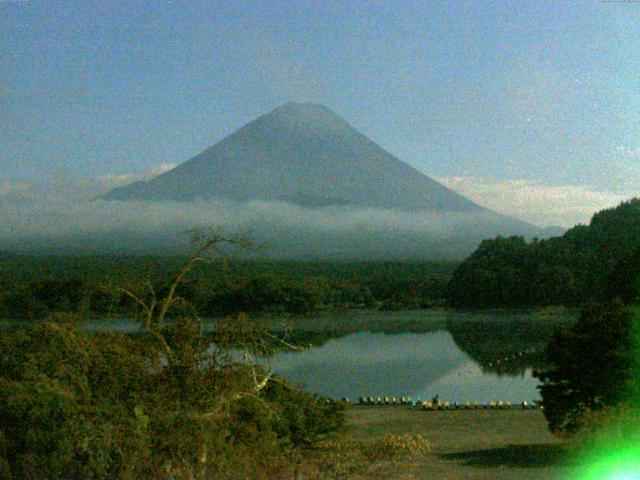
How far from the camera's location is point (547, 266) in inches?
1876

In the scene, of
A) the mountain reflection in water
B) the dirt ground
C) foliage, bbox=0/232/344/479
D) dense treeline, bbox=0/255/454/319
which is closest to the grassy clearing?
the dirt ground

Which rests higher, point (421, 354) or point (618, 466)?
point (618, 466)

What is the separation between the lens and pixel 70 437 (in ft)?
13.9

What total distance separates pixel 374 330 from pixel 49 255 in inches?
739

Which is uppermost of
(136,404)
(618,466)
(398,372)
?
(136,404)

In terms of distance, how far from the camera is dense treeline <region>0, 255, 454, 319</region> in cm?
618

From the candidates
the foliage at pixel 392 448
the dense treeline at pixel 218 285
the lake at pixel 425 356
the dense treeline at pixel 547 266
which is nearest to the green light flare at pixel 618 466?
the foliage at pixel 392 448

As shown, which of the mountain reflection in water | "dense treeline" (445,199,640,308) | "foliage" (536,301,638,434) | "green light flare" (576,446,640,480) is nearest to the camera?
"green light flare" (576,446,640,480)

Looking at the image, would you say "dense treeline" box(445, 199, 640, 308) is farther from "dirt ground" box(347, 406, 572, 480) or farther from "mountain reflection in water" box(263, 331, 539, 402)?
"dirt ground" box(347, 406, 572, 480)

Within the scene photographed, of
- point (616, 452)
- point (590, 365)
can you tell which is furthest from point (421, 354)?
point (616, 452)

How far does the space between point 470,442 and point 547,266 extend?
3694 centimetres

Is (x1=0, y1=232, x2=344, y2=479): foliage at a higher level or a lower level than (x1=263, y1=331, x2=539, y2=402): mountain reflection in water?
higher

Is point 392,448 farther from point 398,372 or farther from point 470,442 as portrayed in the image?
point 398,372

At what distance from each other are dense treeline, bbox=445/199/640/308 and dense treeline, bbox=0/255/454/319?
340 cm
